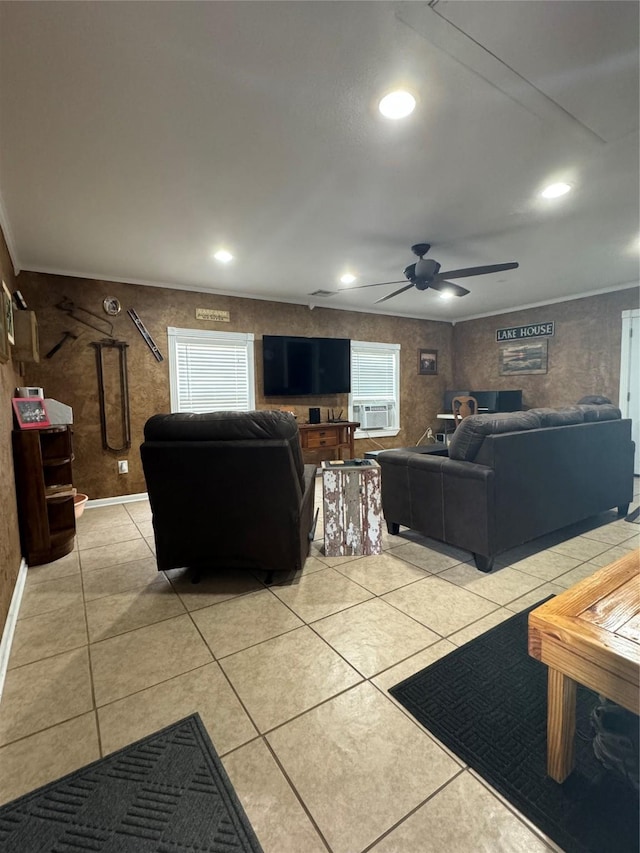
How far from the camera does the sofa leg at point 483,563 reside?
94.7 inches

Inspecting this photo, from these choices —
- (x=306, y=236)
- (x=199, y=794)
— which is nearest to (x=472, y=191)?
(x=306, y=236)

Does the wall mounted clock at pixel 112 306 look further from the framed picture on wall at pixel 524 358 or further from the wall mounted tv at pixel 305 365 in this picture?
the framed picture on wall at pixel 524 358

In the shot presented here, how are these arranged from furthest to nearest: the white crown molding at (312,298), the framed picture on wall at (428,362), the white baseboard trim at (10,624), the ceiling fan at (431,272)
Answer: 1. the framed picture on wall at (428,362)
2. the white crown molding at (312,298)
3. the ceiling fan at (431,272)
4. the white baseboard trim at (10,624)

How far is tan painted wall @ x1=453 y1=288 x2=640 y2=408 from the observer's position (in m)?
5.30

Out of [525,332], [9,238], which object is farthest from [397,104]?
[525,332]

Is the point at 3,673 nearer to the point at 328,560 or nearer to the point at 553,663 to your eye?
the point at 328,560

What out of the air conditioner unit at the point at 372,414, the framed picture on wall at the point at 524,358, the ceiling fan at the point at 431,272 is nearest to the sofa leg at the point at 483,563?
the ceiling fan at the point at 431,272

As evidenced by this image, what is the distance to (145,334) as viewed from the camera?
4445 mm

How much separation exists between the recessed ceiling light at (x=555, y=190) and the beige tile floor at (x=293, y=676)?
8.36 feet

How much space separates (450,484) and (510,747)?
4.93 feet

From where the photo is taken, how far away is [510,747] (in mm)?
1226

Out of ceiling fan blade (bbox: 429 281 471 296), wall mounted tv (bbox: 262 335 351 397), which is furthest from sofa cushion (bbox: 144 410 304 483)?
wall mounted tv (bbox: 262 335 351 397)

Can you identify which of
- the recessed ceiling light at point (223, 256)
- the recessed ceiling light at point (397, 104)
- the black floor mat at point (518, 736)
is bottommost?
the black floor mat at point (518, 736)

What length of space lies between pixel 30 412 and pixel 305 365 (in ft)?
11.1
